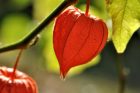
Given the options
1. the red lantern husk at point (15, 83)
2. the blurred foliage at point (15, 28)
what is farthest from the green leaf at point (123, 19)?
the blurred foliage at point (15, 28)

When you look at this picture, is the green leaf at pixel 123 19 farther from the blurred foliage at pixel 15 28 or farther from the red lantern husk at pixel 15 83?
the blurred foliage at pixel 15 28

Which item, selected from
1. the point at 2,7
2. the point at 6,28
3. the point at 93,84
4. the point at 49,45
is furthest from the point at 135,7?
the point at 2,7

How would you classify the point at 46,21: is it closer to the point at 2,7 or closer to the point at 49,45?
the point at 49,45

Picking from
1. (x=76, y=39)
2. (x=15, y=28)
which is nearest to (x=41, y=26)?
(x=76, y=39)

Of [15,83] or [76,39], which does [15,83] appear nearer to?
[15,83]

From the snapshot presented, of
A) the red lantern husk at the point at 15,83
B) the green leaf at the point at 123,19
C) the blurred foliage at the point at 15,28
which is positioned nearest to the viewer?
the green leaf at the point at 123,19
